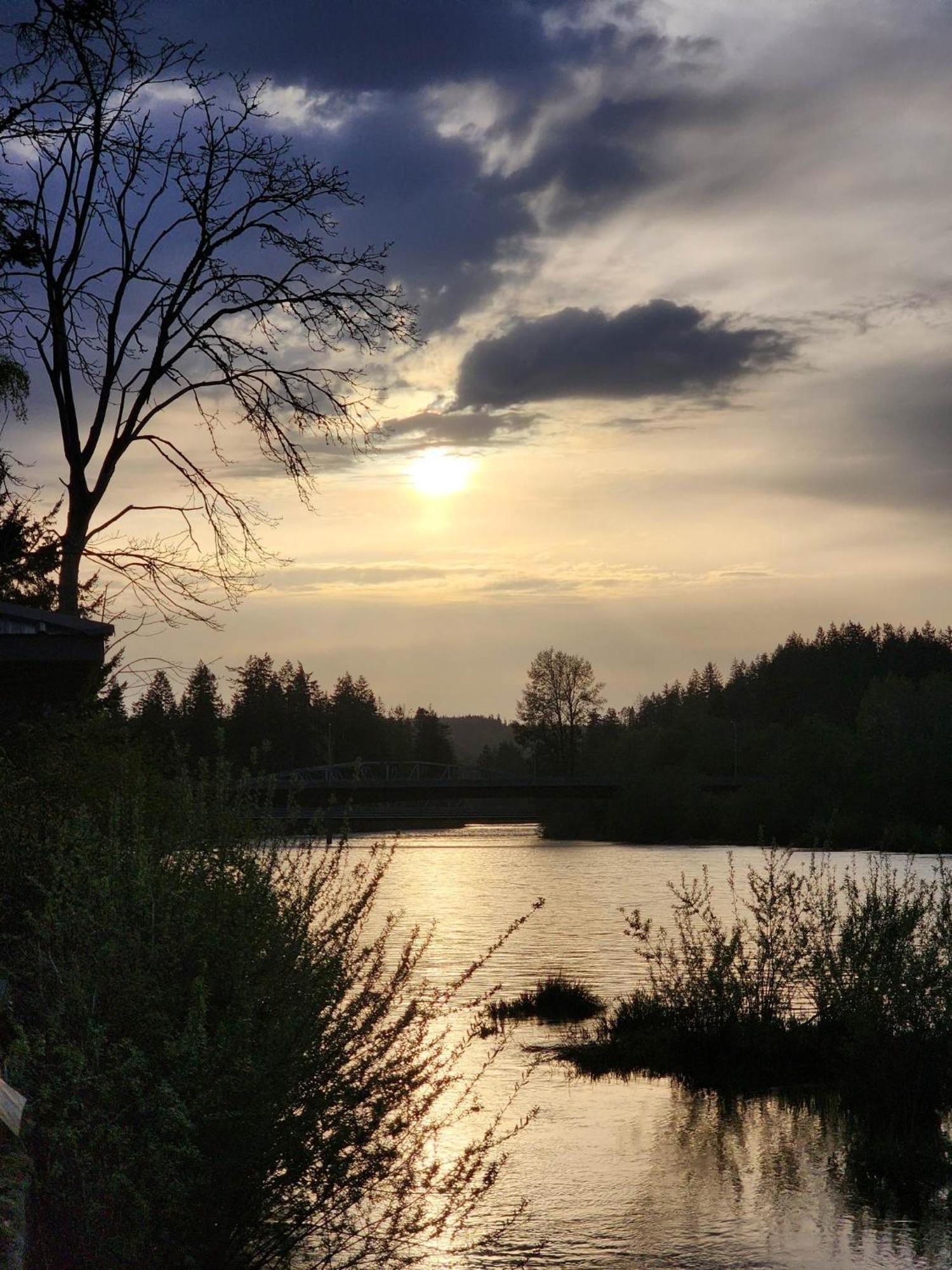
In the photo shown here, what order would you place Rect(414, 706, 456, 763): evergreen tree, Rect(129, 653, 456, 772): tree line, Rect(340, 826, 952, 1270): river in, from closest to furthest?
Rect(340, 826, 952, 1270): river < Rect(129, 653, 456, 772): tree line < Rect(414, 706, 456, 763): evergreen tree

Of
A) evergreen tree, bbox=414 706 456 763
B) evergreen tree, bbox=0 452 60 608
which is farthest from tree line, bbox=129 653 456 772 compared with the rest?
evergreen tree, bbox=0 452 60 608

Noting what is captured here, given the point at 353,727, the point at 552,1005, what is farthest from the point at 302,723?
the point at 552,1005

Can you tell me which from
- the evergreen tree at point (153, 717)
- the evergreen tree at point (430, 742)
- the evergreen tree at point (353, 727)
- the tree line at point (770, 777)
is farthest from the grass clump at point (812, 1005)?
the evergreen tree at point (430, 742)

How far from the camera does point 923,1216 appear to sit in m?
10.4

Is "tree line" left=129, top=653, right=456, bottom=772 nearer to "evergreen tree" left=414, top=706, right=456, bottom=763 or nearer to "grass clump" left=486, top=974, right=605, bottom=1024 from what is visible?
"evergreen tree" left=414, top=706, right=456, bottom=763

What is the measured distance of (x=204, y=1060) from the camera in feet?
19.2

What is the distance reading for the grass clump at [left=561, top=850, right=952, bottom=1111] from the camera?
12.9 metres

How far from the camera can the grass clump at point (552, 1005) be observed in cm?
1992

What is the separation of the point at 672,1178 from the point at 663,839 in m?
77.4

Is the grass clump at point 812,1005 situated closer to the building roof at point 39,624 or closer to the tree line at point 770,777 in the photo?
the building roof at point 39,624

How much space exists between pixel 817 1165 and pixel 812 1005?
270 inches

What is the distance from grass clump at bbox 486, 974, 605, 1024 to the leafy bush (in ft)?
40.6

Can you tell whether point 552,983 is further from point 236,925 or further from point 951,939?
point 236,925

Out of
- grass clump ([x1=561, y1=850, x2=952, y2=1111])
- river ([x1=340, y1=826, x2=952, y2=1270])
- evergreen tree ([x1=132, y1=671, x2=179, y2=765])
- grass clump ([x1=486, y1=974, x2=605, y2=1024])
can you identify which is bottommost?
grass clump ([x1=486, y1=974, x2=605, y2=1024])
